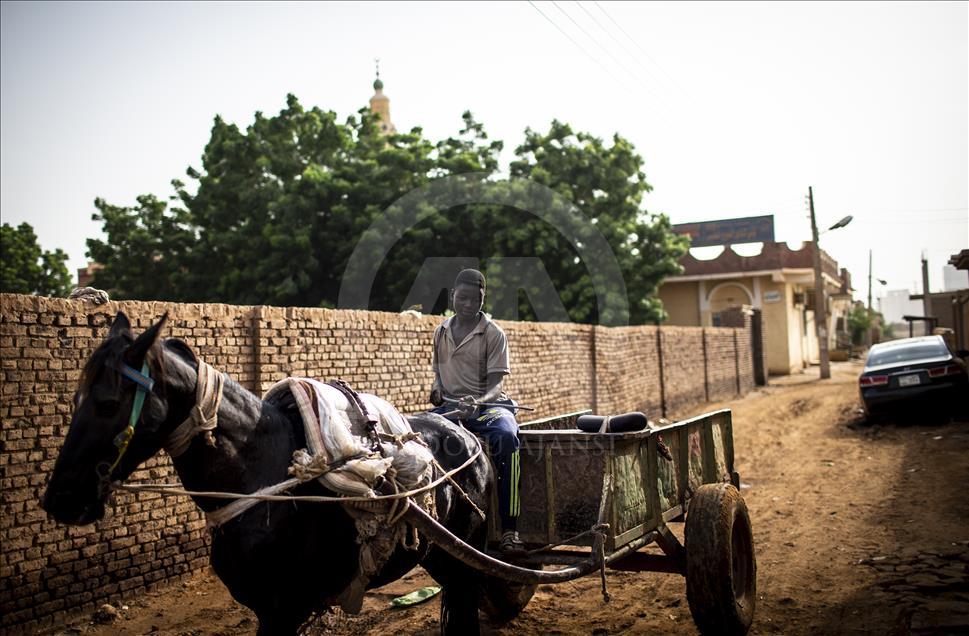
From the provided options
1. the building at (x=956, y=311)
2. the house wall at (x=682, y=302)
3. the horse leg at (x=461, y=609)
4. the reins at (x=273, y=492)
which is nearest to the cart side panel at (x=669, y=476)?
the horse leg at (x=461, y=609)

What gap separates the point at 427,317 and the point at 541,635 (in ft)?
17.5

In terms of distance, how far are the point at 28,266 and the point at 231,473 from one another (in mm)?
25516

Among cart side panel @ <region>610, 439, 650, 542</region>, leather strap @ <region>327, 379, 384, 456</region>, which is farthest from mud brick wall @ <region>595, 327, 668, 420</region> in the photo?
leather strap @ <region>327, 379, 384, 456</region>

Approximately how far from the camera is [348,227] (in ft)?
67.1

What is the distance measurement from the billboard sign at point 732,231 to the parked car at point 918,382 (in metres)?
28.5

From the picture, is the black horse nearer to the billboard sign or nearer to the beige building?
the beige building

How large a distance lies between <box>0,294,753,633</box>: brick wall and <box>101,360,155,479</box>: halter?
3151mm

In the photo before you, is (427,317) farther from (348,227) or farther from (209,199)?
(209,199)

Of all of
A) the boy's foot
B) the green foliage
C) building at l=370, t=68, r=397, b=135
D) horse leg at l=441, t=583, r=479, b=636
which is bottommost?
horse leg at l=441, t=583, r=479, b=636

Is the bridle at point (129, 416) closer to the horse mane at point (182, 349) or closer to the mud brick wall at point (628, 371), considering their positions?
the horse mane at point (182, 349)

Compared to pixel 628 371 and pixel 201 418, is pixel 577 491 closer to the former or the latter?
pixel 201 418

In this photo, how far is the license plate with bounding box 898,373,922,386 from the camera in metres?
13.0

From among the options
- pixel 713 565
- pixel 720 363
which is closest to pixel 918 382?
pixel 713 565

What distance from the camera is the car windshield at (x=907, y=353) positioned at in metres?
13.3
